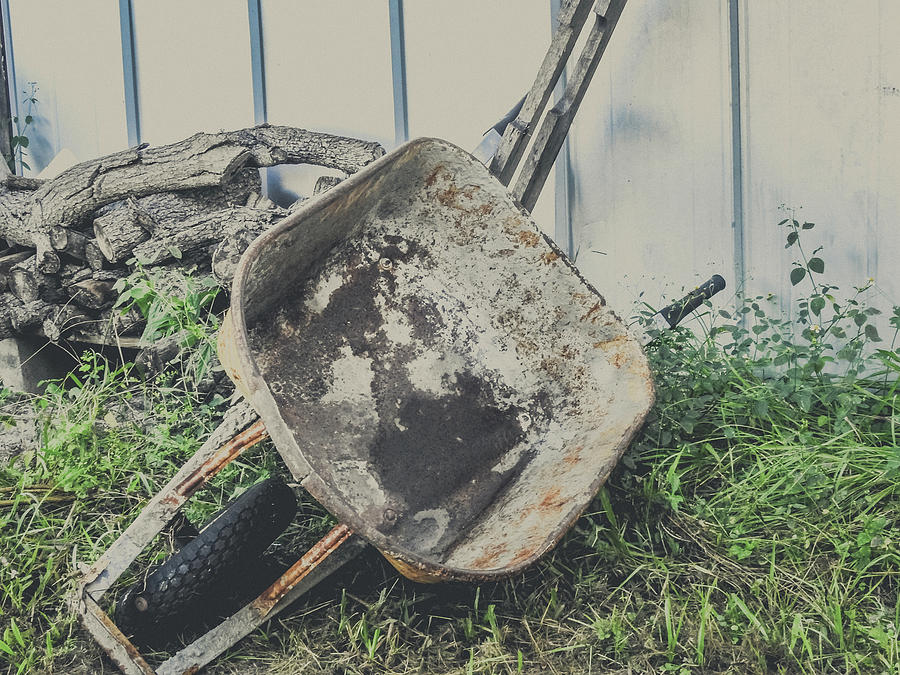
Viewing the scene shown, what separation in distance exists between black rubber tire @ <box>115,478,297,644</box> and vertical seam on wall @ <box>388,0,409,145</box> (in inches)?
89.4

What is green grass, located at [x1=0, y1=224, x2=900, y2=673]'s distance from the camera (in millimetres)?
2367

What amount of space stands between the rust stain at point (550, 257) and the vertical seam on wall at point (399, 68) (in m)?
1.76

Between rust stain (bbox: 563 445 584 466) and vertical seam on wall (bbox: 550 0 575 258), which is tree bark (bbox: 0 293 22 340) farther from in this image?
rust stain (bbox: 563 445 584 466)

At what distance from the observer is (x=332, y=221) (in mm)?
2529

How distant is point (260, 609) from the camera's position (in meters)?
2.26

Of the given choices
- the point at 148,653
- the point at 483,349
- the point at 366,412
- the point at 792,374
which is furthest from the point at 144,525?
the point at 792,374

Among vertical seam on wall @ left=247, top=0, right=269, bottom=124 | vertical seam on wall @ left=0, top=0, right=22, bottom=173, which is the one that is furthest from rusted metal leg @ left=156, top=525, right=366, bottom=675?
vertical seam on wall @ left=0, top=0, right=22, bottom=173

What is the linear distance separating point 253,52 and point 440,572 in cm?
342

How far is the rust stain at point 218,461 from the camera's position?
2170 millimetres

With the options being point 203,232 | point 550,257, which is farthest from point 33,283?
point 550,257

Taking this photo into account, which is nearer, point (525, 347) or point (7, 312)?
point (525, 347)

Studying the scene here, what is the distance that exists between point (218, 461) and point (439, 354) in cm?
86

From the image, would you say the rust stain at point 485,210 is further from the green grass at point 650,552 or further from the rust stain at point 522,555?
the rust stain at point 522,555

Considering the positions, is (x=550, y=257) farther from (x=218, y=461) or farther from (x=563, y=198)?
(x=563, y=198)
